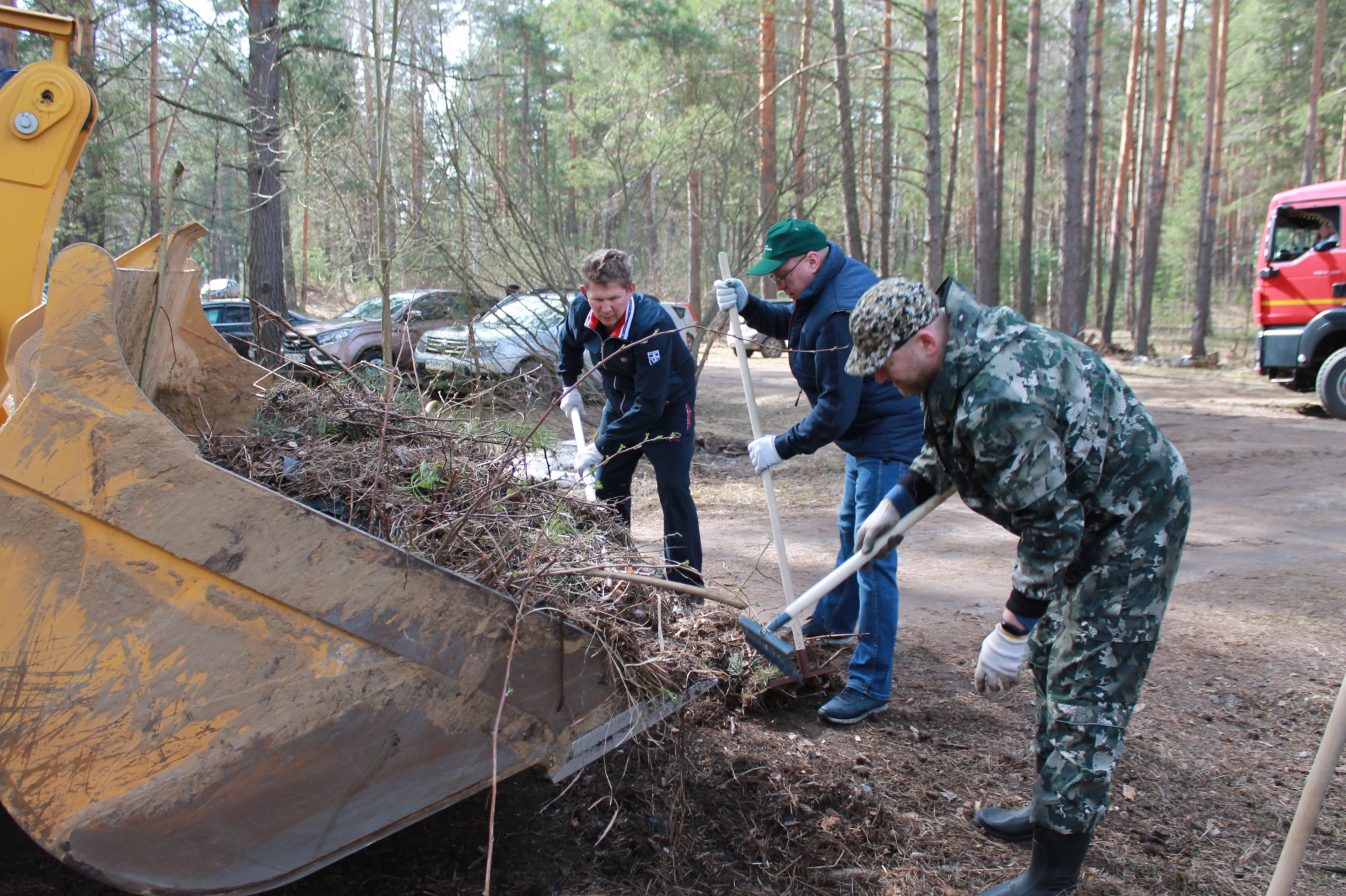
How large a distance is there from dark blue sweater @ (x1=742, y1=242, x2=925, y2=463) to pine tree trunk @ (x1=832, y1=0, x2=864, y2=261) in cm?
894

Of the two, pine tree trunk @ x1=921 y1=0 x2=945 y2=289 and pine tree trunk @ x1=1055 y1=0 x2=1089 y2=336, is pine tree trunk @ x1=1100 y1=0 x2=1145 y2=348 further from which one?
pine tree trunk @ x1=921 y1=0 x2=945 y2=289

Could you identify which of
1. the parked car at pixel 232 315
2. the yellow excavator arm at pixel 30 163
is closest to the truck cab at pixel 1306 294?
the yellow excavator arm at pixel 30 163

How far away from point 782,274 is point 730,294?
0.52m

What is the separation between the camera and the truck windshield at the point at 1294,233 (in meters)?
10.9

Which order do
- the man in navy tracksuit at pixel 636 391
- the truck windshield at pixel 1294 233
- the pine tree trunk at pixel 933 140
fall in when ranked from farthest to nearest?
the pine tree trunk at pixel 933 140 < the truck windshield at pixel 1294 233 < the man in navy tracksuit at pixel 636 391

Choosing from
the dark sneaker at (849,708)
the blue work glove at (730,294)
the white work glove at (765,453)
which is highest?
the blue work glove at (730,294)

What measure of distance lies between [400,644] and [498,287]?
883cm

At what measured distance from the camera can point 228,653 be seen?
5.85 feet

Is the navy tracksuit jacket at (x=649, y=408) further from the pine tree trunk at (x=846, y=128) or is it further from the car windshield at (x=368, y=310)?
the pine tree trunk at (x=846, y=128)

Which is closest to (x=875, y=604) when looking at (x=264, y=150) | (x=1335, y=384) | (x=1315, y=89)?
(x=264, y=150)

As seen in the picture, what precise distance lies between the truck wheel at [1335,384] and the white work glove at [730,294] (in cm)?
988

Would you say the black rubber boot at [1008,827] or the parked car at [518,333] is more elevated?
the parked car at [518,333]

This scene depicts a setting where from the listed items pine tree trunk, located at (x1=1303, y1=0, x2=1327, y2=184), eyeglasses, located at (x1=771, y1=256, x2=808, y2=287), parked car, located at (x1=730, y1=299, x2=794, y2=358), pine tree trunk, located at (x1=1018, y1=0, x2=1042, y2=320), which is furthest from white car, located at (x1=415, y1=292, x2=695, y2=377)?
pine tree trunk, located at (x1=1303, y1=0, x2=1327, y2=184)

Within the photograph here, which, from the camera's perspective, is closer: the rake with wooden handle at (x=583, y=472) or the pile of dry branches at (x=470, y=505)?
the pile of dry branches at (x=470, y=505)
